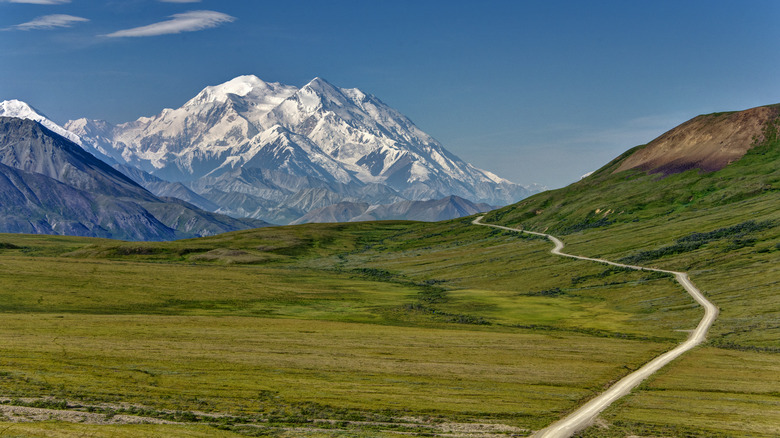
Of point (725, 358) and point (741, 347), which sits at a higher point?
point (725, 358)

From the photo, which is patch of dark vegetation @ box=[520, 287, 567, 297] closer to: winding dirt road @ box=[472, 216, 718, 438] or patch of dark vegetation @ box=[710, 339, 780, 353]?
winding dirt road @ box=[472, 216, 718, 438]

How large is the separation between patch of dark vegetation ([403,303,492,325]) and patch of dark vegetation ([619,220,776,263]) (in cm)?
7000

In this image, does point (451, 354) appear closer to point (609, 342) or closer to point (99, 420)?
point (609, 342)

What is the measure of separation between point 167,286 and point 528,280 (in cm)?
9923

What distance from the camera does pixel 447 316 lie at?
138 metres

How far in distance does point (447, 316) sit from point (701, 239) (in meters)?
93.4

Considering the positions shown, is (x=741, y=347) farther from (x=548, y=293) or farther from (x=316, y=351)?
(x=548, y=293)

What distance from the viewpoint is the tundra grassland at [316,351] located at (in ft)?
186

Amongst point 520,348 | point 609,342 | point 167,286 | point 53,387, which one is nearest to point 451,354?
point 520,348

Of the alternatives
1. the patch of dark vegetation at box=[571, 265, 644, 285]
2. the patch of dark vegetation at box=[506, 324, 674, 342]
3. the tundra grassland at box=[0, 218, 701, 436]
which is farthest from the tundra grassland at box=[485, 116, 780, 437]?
the patch of dark vegetation at box=[506, 324, 674, 342]

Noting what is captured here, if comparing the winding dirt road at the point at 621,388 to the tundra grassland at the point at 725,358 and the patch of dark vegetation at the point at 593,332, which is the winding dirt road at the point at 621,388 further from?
the patch of dark vegetation at the point at 593,332

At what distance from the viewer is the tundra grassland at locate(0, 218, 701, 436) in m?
56.8

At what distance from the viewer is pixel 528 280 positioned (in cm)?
18975

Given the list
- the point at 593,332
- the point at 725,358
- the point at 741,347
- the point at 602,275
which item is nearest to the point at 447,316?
the point at 593,332
